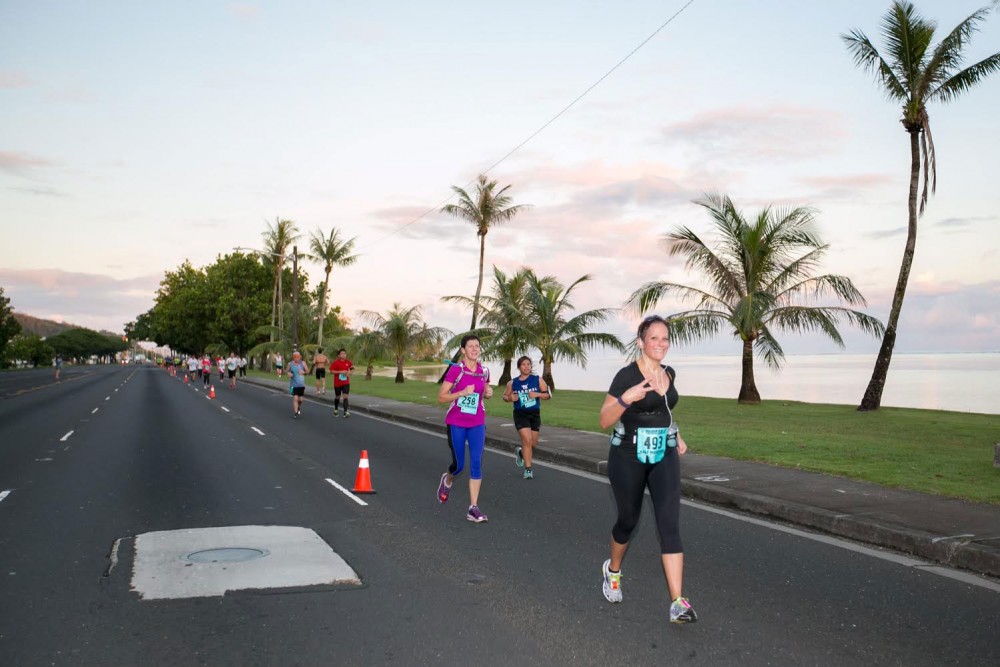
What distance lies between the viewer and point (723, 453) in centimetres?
1302

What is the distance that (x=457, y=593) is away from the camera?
587cm

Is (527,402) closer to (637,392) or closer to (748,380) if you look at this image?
(637,392)

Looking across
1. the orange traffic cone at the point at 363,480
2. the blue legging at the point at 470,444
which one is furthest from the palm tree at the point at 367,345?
the blue legging at the point at 470,444

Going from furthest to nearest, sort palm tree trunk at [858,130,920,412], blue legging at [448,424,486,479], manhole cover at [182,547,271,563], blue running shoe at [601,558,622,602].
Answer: palm tree trunk at [858,130,920,412]
blue legging at [448,424,486,479]
manhole cover at [182,547,271,563]
blue running shoe at [601,558,622,602]

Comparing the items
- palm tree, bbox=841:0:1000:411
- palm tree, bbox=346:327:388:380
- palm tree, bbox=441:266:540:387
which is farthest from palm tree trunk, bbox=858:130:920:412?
palm tree, bbox=346:327:388:380

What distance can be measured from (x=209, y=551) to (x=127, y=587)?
1.07 meters

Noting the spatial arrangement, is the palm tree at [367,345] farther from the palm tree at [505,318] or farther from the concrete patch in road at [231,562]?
the concrete patch in road at [231,562]

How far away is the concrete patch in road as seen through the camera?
19.7ft

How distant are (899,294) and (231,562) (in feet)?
72.8

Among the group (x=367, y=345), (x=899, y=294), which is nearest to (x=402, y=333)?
(x=367, y=345)

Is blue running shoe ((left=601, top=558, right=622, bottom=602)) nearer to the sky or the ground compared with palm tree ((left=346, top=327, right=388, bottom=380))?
nearer to the ground

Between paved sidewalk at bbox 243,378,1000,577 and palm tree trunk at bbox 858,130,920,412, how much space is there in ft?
43.0

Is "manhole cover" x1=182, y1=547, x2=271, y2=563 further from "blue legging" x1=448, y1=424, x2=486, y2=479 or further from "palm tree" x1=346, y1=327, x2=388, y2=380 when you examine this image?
"palm tree" x1=346, y1=327, x2=388, y2=380

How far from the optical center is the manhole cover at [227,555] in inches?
265
